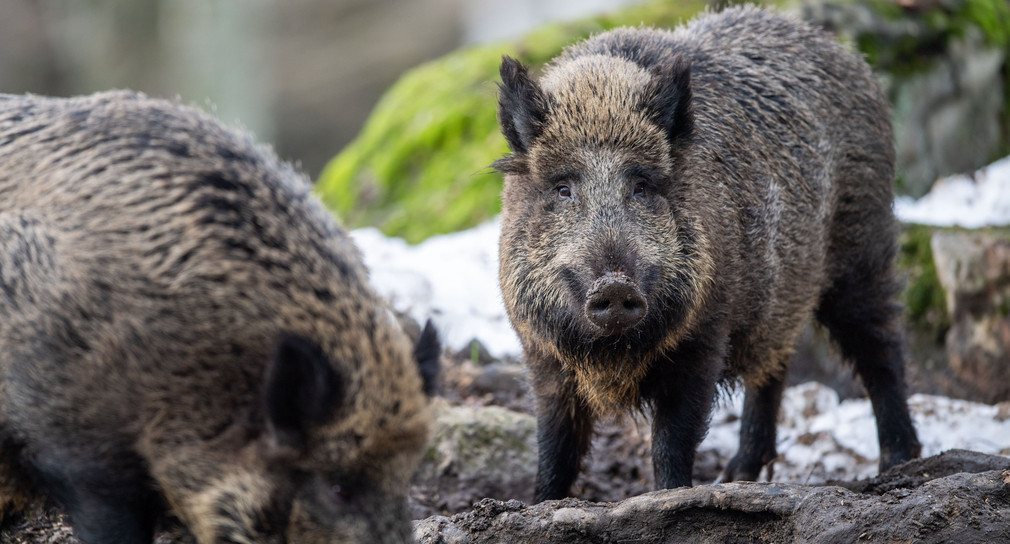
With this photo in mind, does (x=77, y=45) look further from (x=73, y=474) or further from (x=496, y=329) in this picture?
(x=73, y=474)

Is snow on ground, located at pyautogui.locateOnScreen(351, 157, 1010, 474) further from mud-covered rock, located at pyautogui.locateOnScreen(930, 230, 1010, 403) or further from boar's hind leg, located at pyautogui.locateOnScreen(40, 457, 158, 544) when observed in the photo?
boar's hind leg, located at pyautogui.locateOnScreen(40, 457, 158, 544)

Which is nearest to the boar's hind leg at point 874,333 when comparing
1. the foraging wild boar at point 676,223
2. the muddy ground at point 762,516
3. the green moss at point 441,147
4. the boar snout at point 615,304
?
the foraging wild boar at point 676,223

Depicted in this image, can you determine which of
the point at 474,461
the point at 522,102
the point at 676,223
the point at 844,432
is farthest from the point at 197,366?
the point at 844,432

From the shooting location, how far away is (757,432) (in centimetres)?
649

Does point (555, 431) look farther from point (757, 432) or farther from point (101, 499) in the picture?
point (101, 499)

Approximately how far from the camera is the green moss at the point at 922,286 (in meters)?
8.36

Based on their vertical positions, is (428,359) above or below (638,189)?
below

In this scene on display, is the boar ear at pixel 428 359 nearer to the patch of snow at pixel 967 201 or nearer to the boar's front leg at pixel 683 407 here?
the boar's front leg at pixel 683 407

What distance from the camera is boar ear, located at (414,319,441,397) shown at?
142 inches

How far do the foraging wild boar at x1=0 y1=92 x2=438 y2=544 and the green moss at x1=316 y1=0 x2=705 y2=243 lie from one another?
646 cm

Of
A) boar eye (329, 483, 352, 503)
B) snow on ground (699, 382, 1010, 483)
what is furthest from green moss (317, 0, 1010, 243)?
boar eye (329, 483, 352, 503)

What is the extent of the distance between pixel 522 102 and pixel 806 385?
12.9ft

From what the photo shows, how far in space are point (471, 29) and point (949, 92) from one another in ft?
71.5

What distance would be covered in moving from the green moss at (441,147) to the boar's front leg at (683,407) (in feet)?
16.9
